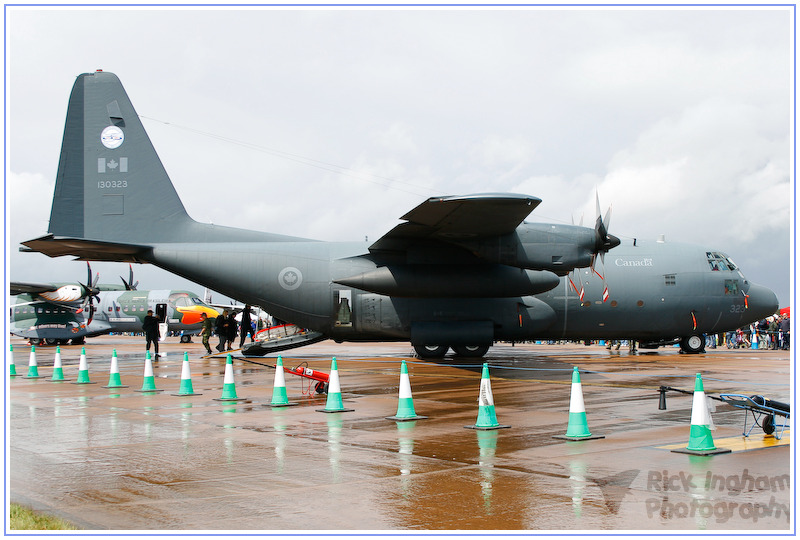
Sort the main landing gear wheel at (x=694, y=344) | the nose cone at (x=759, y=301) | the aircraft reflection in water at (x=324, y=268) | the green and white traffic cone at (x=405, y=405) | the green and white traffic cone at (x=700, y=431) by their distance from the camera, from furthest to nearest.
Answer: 1. the main landing gear wheel at (x=694, y=344)
2. the nose cone at (x=759, y=301)
3. the aircraft reflection in water at (x=324, y=268)
4. the green and white traffic cone at (x=405, y=405)
5. the green and white traffic cone at (x=700, y=431)

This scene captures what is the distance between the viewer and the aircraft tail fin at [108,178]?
21.9m

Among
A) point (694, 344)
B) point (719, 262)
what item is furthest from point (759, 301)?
point (694, 344)

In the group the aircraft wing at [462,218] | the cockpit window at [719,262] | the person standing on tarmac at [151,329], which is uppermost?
the aircraft wing at [462,218]

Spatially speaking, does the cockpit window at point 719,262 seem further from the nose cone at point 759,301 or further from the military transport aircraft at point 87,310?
the military transport aircraft at point 87,310

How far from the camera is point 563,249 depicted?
1902 centimetres

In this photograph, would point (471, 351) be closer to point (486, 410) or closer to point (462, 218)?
point (462, 218)

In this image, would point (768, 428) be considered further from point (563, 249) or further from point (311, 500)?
point (563, 249)

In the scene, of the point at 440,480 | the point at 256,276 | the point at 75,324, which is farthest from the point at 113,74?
the point at 75,324

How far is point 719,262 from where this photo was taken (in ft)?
81.4

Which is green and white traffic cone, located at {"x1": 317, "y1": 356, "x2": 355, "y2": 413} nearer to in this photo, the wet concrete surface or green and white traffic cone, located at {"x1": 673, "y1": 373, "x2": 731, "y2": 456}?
the wet concrete surface

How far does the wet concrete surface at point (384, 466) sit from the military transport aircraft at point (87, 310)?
83.5ft

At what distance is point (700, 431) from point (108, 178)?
18887mm

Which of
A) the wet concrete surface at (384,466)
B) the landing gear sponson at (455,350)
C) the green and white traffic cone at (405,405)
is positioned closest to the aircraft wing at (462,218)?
the landing gear sponson at (455,350)

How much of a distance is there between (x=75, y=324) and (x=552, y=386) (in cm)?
3481
